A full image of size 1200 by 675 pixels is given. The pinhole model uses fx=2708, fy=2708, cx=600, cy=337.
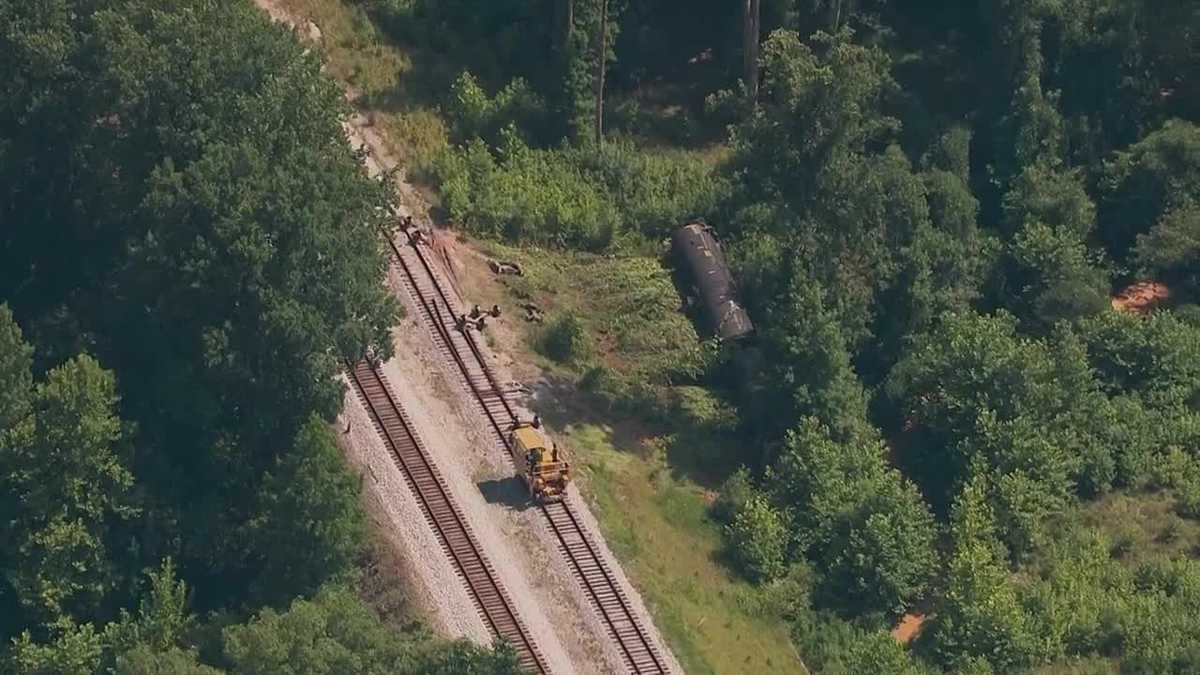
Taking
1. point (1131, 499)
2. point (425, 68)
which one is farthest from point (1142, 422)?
point (425, 68)

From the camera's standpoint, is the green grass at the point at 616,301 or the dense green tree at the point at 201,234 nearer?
the dense green tree at the point at 201,234

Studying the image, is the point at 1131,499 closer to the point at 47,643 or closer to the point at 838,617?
the point at 838,617

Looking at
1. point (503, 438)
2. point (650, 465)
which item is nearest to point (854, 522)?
point (650, 465)

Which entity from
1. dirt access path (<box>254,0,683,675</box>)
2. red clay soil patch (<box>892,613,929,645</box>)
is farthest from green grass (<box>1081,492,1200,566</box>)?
dirt access path (<box>254,0,683,675</box>)

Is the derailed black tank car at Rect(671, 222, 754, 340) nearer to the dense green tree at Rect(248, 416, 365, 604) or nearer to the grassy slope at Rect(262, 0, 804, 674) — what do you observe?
the grassy slope at Rect(262, 0, 804, 674)

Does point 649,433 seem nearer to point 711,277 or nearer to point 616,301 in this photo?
point 616,301

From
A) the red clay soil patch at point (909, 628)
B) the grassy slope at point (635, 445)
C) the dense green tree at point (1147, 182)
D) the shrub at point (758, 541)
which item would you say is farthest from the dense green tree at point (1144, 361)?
the shrub at point (758, 541)

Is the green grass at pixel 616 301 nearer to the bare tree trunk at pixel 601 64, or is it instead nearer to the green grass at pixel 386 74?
the green grass at pixel 386 74

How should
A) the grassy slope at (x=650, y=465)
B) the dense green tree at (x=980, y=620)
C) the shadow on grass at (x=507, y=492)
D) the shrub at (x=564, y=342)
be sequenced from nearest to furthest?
1. the grassy slope at (x=650, y=465)
2. the shadow on grass at (x=507, y=492)
3. the dense green tree at (x=980, y=620)
4. the shrub at (x=564, y=342)
